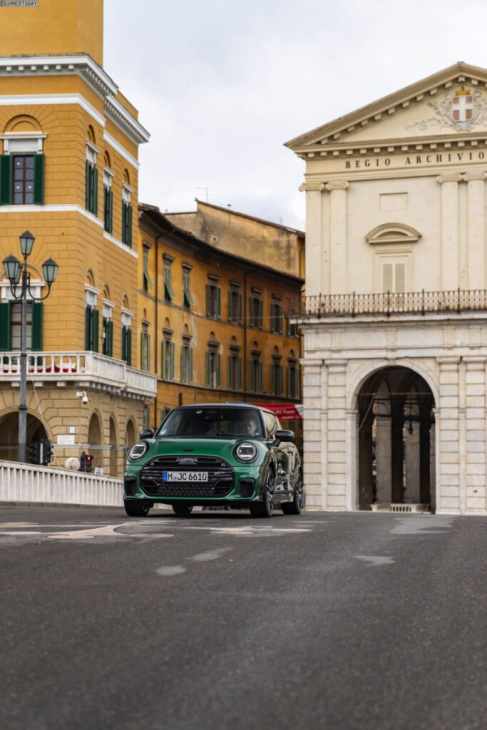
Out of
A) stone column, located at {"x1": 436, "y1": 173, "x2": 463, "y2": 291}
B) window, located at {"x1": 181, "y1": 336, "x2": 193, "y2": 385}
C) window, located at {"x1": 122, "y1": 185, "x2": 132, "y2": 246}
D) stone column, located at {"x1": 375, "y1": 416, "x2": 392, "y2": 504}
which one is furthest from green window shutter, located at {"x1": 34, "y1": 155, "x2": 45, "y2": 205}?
stone column, located at {"x1": 375, "y1": 416, "x2": 392, "y2": 504}

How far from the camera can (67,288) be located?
4662cm

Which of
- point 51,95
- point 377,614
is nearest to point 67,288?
point 51,95

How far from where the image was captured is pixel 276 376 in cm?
7950

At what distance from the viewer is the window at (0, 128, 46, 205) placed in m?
46.9

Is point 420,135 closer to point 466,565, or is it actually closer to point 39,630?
point 466,565

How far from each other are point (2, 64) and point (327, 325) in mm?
15356

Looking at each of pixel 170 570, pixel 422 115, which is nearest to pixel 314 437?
pixel 422 115

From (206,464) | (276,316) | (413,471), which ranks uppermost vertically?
(276,316)

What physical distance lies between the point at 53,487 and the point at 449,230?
80.5 feet

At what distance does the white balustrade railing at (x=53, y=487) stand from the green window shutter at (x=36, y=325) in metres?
6.89

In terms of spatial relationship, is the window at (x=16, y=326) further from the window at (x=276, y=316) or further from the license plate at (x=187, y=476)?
the window at (x=276, y=316)

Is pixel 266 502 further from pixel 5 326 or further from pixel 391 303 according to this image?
pixel 391 303

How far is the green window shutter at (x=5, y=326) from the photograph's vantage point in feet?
152

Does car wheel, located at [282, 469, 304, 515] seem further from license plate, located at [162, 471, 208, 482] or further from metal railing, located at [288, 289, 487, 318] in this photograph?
metal railing, located at [288, 289, 487, 318]
